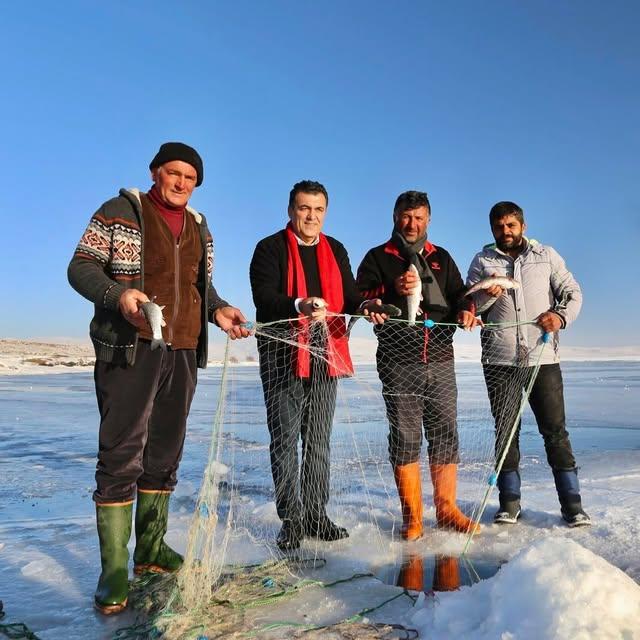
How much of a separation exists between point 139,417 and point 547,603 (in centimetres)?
194

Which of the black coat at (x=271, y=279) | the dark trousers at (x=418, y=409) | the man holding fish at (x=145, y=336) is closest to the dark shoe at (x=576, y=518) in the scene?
the dark trousers at (x=418, y=409)

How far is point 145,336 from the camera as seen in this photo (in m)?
2.75

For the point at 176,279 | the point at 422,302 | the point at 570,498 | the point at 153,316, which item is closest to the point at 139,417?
the point at 153,316

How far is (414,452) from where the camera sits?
148 inches

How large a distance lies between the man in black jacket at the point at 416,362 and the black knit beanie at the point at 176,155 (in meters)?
1.55

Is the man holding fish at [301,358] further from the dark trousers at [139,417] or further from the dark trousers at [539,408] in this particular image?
the dark trousers at [539,408]

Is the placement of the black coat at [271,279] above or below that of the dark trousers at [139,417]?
above

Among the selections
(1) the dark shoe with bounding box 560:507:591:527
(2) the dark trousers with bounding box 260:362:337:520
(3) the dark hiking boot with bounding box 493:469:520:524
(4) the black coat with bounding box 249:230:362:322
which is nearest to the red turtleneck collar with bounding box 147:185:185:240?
(4) the black coat with bounding box 249:230:362:322

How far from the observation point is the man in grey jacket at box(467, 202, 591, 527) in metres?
3.93

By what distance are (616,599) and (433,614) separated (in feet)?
2.33

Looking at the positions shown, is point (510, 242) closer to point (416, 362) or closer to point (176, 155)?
point (416, 362)

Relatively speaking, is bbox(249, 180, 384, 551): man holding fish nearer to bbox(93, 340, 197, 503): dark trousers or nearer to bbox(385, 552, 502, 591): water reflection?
bbox(385, 552, 502, 591): water reflection

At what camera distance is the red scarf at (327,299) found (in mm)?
3539

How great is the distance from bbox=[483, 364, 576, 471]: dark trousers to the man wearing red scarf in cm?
126
